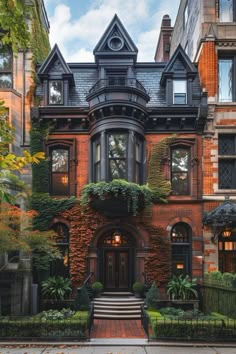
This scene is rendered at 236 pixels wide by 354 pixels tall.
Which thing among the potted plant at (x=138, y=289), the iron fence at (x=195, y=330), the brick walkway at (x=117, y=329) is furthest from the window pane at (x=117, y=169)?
the iron fence at (x=195, y=330)

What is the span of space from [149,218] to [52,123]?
21.7ft

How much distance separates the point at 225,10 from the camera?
20.0 meters

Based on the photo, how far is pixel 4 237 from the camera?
13.8m

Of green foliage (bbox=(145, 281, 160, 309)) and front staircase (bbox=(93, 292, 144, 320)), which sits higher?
green foliage (bbox=(145, 281, 160, 309))

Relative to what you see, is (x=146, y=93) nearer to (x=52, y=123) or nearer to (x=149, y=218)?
(x=52, y=123)

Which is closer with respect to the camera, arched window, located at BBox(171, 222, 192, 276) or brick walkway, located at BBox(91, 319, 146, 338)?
brick walkway, located at BBox(91, 319, 146, 338)

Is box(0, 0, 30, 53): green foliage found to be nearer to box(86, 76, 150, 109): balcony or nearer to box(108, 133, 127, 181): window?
box(86, 76, 150, 109): balcony

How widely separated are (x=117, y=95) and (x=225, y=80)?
18.8 feet

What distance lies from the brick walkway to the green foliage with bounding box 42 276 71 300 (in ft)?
7.05

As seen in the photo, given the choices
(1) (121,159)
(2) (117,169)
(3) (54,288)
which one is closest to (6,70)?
(1) (121,159)

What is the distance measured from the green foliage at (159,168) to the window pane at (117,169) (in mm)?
1346

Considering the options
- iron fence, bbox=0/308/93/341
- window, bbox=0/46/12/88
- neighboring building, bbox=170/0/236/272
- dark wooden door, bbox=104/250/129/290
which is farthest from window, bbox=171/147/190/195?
iron fence, bbox=0/308/93/341

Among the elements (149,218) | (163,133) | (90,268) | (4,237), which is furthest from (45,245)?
(163,133)

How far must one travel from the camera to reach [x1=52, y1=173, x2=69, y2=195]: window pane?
19.5 metres
